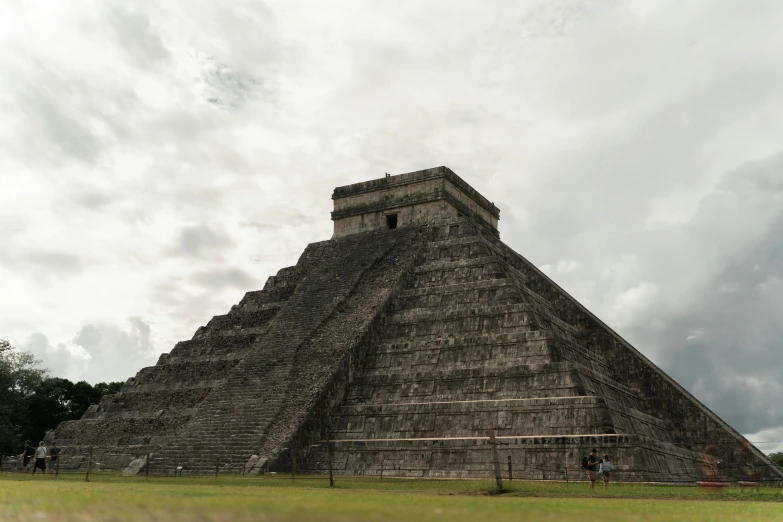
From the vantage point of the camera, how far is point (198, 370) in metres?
24.9

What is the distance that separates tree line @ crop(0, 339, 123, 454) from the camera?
30469 millimetres

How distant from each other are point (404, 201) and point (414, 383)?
9436mm

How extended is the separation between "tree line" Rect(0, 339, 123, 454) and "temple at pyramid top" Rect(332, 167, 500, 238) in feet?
48.4

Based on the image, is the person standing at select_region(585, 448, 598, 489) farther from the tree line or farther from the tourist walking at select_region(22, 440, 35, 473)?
the tree line

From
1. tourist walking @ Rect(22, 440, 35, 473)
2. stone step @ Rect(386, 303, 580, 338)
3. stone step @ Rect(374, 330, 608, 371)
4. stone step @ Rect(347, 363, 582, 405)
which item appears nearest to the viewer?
stone step @ Rect(347, 363, 582, 405)

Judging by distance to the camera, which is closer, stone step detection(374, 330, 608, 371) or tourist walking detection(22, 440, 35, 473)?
stone step detection(374, 330, 608, 371)

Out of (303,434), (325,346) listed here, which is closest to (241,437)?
(303,434)

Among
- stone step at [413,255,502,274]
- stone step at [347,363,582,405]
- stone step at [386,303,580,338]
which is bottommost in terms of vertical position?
stone step at [347,363,582,405]

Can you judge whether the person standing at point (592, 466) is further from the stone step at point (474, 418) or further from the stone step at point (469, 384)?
the stone step at point (469, 384)

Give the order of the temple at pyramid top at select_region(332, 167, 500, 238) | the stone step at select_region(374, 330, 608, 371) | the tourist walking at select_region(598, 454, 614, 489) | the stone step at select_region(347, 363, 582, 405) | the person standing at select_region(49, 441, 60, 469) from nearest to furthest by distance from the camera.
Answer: the tourist walking at select_region(598, 454, 614, 489), the stone step at select_region(347, 363, 582, 405), the stone step at select_region(374, 330, 608, 371), the person standing at select_region(49, 441, 60, 469), the temple at pyramid top at select_region(332, 167, 500, 238)

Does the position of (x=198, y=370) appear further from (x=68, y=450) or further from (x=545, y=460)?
(x=545, y=460)

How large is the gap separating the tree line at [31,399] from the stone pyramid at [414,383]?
21.3ft

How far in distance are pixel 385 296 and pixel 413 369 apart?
3397 mm

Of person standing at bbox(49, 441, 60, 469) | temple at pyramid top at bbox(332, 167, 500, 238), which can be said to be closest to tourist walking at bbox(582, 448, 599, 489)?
temple at pyramid top at bbox(332, 167, 500, 238)
